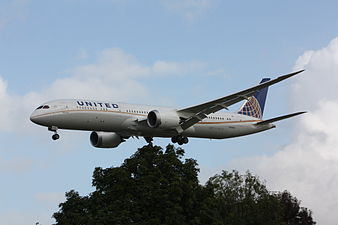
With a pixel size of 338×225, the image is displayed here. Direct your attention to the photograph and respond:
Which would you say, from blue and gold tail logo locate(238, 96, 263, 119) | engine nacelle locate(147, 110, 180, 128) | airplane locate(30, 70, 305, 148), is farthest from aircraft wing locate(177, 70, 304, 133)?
blue and gold tail logo locate(238, 96, 263, 119)

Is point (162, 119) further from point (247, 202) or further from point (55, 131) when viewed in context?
point (247, 202)

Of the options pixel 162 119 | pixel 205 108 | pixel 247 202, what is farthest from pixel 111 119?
pixel 247 202

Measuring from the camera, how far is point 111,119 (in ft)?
161

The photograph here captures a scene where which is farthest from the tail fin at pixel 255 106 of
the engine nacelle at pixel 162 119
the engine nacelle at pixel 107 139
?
the engine nacelle at pixel 107 139

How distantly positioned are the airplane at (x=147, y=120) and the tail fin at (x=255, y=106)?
1757 mm

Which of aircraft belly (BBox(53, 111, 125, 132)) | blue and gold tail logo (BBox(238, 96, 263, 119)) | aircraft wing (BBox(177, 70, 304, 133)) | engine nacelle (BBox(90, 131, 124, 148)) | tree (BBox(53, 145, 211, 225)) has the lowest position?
tree (BBox(53, 145, 211, 225))

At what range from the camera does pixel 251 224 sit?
8106 centimetres

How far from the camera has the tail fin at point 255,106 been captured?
5973 centimetres

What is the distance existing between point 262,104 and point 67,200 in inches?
805

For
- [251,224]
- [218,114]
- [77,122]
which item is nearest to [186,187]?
[218,114]

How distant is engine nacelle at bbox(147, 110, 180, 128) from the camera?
4944cm

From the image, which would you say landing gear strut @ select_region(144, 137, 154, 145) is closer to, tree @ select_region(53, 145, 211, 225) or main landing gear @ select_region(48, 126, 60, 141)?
tree @ select_region(53, 145, 211, 225)

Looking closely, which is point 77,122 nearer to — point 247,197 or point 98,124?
point 98,124

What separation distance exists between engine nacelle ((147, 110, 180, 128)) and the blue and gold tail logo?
1085cm
